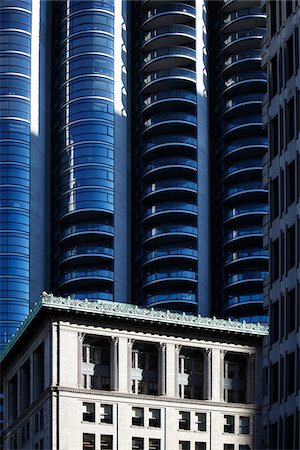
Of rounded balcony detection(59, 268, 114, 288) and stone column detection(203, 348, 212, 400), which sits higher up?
rounded balcony detection(59, 268, 114, 288)

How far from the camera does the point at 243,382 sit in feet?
454

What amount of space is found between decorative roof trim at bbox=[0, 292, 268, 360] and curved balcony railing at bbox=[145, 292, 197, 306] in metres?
54.9

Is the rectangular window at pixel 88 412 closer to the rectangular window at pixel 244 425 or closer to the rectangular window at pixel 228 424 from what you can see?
the rectangular window at pixel 228 424

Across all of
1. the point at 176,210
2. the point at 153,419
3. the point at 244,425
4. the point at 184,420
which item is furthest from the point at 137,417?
the point at 176,210

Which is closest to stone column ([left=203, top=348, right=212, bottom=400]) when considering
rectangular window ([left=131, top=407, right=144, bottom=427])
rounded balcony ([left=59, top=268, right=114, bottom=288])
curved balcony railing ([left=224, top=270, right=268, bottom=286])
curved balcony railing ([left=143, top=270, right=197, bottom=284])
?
rectangular window ([left=131, top=407, right=144, bottom=427])

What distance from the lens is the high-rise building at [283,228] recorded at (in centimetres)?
5934

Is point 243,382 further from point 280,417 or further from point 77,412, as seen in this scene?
point 280,417

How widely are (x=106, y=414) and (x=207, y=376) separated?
41.8 ft

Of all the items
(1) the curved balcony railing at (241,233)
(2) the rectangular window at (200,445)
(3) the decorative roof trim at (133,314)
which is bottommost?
(2) the rectangular window at (200,445)

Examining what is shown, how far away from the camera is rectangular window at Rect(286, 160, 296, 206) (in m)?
62.3

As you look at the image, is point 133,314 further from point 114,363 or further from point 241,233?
point 241,233

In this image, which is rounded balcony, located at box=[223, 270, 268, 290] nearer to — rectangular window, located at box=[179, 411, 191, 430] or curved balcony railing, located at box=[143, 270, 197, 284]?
curved balcony railing, located at box=[143, 270, 197, 284]

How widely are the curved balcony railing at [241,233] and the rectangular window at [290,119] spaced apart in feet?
425

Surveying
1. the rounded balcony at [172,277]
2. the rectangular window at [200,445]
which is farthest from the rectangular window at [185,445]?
the rounded balcony at [172,277]
